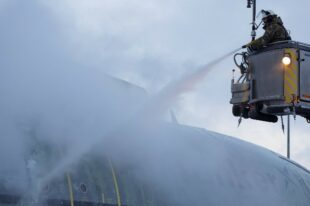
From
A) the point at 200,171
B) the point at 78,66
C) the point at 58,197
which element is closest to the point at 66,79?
the point at 78,66

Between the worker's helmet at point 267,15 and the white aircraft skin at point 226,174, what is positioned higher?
the worker's helmet at point 267,15

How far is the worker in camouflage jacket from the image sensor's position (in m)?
10.3

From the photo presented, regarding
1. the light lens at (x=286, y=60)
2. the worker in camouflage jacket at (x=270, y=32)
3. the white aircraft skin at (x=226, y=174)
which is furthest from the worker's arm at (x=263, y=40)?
the white aircraft skin at (x=226, y=174)

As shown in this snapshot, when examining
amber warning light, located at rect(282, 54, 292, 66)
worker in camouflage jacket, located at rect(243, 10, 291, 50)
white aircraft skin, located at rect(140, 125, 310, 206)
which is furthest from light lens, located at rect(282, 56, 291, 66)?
white aircraft skin, located at rect(140, 125, 310, 206)

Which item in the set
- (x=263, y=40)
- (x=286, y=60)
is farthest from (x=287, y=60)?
(x=263, y=40)

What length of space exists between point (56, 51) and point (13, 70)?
862mm

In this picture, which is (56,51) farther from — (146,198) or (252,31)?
(252,31)

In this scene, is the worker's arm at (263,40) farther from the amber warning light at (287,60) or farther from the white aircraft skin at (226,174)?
the white aircraft skin at (226,174)

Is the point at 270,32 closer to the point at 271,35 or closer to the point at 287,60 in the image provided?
the point at 271,35

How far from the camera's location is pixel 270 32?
1030cm

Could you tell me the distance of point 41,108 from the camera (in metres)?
8.00

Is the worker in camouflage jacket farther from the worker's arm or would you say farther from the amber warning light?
the amber warning light

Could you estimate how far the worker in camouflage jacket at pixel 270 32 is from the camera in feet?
33.7

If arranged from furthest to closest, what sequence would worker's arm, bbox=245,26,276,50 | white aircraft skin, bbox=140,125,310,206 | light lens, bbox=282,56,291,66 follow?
worker's arm, bbox=245,26,276,50 → light lens, bbox=282,56,291,66 → white aircraft skin, bbox=140,125,310,206
